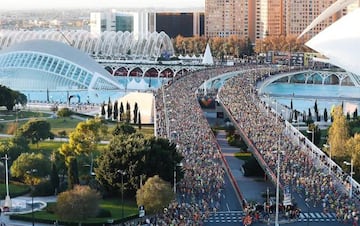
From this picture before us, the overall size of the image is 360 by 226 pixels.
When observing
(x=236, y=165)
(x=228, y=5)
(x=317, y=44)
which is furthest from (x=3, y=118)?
(x=228, y=5)

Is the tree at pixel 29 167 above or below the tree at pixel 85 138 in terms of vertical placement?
below

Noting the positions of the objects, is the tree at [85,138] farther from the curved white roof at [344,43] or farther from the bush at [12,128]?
the curved white roof at [344,43]

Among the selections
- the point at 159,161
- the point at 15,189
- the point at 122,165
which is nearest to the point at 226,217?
the point at 159,161

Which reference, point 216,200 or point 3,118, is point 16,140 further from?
point 3,118

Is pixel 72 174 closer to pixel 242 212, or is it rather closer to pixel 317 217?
pixel 242 212

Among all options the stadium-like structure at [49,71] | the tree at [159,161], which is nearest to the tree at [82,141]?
the tree at [159,161]

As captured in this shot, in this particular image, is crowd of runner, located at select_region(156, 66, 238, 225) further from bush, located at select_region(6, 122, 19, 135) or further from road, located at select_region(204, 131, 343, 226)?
bush, located at select_region(6, 122, 19, 135)
